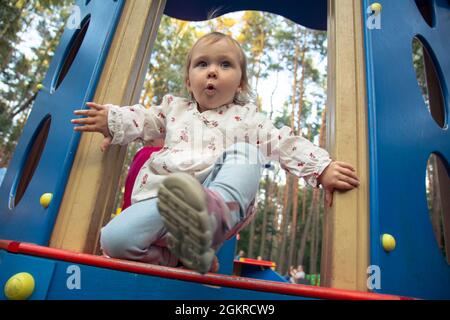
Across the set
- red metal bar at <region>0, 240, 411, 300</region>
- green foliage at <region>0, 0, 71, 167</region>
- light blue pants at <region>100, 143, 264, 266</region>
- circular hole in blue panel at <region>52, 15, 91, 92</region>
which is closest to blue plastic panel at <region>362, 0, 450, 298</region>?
red metal bar at <region>0, 240, 411, 300</region>

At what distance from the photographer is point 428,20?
7.45 ft

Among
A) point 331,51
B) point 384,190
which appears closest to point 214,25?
point 331,51

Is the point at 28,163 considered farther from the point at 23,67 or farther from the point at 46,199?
the point at 23,67

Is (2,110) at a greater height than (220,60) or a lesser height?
greater

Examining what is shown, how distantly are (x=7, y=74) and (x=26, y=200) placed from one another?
10819 mm

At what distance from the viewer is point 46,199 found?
1.34 metres

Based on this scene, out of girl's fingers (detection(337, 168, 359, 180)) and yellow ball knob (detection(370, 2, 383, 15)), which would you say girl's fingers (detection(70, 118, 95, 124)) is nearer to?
girl's fingers (detection(337, 168, 359, 180))

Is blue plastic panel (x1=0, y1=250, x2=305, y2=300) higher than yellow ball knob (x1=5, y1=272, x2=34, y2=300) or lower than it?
higher

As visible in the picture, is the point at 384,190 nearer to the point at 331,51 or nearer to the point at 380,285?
the point at 380,285

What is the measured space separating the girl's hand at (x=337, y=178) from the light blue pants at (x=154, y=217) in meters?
0.29

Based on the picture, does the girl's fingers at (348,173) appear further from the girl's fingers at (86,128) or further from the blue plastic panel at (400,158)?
the girl's fingers at (86,128)

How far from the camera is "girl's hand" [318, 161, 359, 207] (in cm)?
129

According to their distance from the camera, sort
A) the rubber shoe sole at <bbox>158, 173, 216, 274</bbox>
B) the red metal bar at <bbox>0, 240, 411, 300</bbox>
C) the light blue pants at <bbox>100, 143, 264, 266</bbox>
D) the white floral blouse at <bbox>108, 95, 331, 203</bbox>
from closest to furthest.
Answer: the rubber shoe sole at <bbox>158, 173, 216, 274</bbox> < the red metal bar at <bbox>0, 240, 411, 300</bbox> < the light blue pants at <bbox>100, 143, 264, 266</bbox> < the white floral blouse at <bbox>108, 95, 331, 203</bbox>

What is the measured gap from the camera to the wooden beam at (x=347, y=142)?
119cm
